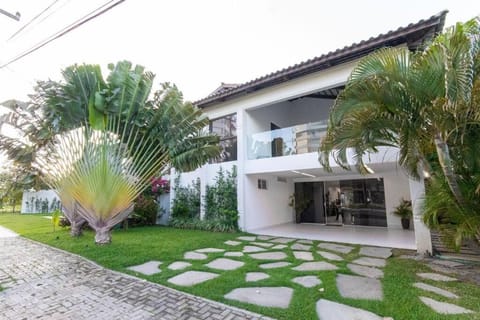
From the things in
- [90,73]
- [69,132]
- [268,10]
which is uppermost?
[268,10]

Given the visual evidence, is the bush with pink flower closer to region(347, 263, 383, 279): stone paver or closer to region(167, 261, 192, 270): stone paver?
region(167, 261, 192, 270): stone paver

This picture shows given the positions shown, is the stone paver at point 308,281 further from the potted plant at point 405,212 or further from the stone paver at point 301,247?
the potted plant at point 405,212

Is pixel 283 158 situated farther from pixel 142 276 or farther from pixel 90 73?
pixel 90 73

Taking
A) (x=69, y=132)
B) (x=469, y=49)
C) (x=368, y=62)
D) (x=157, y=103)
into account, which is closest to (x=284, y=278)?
(x=368, y=62)

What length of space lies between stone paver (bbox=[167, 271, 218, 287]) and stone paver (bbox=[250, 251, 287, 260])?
1.82m

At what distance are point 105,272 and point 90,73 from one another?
20.1 ft

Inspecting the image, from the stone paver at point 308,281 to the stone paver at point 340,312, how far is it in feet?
2.43

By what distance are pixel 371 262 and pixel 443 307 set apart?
8.40 feet

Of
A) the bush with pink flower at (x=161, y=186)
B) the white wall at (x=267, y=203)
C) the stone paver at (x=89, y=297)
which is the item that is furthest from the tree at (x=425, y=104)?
the bush with pink flower at (x=161, y=186)

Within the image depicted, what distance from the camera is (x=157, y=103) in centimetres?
879

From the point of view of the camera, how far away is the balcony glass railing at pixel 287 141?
9734 millimetres

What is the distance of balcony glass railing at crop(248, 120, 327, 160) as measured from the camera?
31.9 ft

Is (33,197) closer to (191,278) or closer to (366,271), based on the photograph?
(191,278)

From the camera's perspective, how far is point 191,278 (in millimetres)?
5160
